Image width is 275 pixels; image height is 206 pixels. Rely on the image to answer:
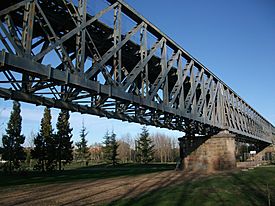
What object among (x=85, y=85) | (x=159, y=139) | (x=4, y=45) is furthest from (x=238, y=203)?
(x=159, y=139)

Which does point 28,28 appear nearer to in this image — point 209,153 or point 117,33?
point 117,33

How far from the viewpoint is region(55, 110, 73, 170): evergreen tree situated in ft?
173

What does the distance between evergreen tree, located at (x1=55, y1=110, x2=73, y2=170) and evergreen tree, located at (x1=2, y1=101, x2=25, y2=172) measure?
21.0 ft

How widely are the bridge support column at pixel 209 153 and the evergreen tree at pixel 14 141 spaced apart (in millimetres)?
29483

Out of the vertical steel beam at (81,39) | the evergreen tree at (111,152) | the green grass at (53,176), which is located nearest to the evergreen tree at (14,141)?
the green grass at (53,176)

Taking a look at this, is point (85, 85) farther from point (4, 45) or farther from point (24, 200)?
point (24, 200)

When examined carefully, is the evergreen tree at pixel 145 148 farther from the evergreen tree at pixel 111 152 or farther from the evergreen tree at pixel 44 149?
the evergreen tree at pixel 44 149

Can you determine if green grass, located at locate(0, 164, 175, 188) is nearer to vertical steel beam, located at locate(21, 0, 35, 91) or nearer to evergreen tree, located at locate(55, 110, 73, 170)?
evergreen tree, located at locate(55, 110, 73, 170)

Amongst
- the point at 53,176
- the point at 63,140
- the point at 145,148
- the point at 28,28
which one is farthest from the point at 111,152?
the point at 28,28

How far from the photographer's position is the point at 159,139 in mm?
136250

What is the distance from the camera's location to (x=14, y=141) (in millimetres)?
51312

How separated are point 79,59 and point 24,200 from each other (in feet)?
28.0

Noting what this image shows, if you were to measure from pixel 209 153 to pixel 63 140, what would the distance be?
1146 inches

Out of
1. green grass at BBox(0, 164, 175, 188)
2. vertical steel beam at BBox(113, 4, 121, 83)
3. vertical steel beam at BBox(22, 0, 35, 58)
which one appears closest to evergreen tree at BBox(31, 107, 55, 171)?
green grass at BBox(0, 164, 175, 188)
